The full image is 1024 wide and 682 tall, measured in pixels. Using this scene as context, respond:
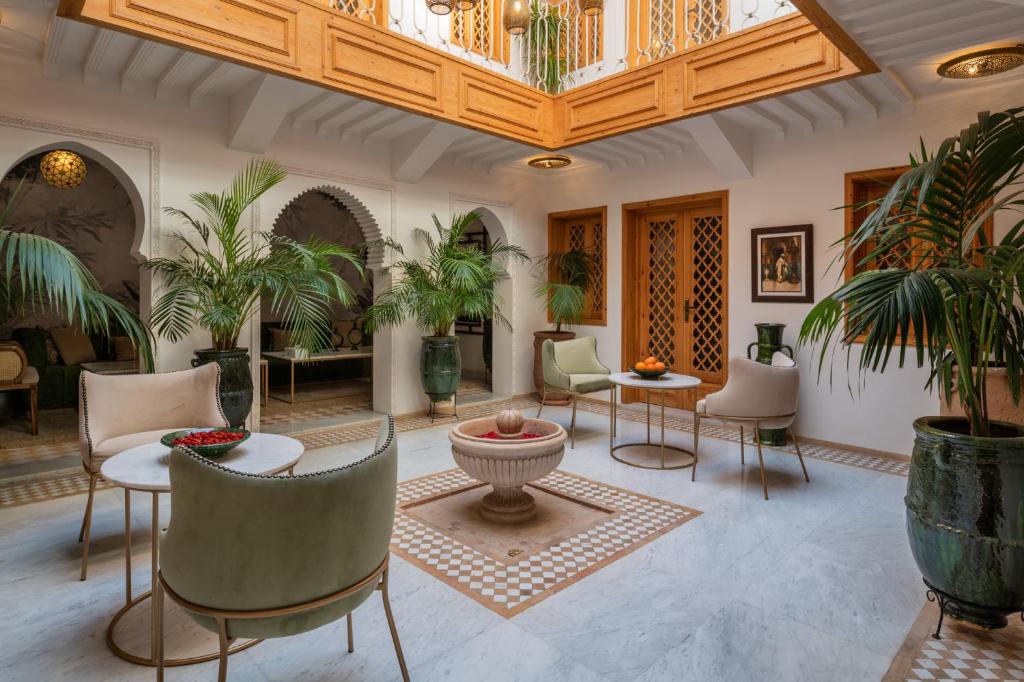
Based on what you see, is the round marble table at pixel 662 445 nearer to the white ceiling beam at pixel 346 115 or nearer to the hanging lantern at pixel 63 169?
the white ceiling beam at pixel 346 115

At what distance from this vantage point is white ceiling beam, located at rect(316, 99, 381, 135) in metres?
5.33

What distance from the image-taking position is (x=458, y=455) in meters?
3.58

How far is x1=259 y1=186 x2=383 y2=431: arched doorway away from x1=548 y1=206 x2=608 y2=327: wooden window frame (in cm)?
A: 258

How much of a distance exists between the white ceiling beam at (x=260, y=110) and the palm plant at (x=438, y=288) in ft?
5.42

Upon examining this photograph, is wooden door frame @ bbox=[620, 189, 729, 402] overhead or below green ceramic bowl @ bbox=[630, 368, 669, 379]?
overhead

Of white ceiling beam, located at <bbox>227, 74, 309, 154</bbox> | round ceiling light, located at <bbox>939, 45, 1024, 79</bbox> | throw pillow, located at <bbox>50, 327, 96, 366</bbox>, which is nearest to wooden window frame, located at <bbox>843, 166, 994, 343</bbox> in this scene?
round ceiling light, located at <bbox>939, 45, 1024, 79</bbox>

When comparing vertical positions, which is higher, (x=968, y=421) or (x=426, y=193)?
(x=426, y=193)

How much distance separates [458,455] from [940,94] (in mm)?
4925

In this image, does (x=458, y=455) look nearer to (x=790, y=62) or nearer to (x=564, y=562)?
(x=564, y=562)

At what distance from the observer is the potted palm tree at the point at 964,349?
2166 mm

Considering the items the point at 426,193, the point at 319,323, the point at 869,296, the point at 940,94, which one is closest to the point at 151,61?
the point at 319,323

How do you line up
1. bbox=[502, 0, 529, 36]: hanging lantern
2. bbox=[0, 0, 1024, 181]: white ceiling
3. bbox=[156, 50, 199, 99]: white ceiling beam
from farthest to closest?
bbox=[502, 0, 529, 36]: hanging lantern → bbox=[156, 50, 199, 99]: white ceiling beam → bbox=[0, 0, 1024, 181]: white ceiling

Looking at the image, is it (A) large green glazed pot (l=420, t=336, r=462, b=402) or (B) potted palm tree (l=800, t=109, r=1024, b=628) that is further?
(A) large green glazed pot (l=420, t=336, r=462, b=402)

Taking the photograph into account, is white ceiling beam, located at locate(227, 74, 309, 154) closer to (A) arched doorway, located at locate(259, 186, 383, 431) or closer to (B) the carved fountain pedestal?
(A) arched doorway, located at locate(259, 186, 383, 431)
